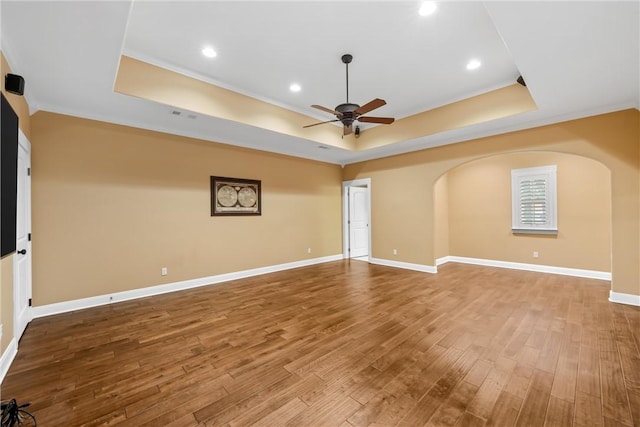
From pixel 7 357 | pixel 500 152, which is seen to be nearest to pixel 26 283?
pixel 7 357

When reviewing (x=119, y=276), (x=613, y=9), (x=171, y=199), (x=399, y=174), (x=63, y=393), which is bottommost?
(x=63, y=393)

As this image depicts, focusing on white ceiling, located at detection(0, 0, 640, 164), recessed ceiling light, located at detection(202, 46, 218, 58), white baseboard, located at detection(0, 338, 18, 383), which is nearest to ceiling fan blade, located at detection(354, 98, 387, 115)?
white ceiling, located at detection(0, 0, 640, 164)

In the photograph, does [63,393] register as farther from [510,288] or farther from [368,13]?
[510,288]

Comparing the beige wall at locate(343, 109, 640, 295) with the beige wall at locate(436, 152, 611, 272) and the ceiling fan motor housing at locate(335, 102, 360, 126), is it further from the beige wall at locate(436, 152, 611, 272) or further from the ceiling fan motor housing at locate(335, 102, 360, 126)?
the ceiling fan motor housing at locate(335, 102, 360, 126)

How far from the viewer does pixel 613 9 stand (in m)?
1.89

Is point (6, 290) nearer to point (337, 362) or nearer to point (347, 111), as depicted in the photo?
point (337, 362)

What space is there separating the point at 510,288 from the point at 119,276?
6.43 meters

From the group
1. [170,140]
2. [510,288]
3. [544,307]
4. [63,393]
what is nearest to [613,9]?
[544,307]

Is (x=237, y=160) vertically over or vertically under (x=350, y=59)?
under

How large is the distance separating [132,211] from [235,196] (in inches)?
68.1

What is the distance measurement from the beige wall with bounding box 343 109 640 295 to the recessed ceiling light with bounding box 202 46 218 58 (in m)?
4.44

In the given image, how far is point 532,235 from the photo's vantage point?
573 centimetres

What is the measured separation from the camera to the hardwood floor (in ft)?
5.64

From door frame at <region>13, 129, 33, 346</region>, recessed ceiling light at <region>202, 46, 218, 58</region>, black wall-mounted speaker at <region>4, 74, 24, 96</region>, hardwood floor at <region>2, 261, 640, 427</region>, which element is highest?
recessed ceiling light at <region>202, 46, 218, 58</region>
